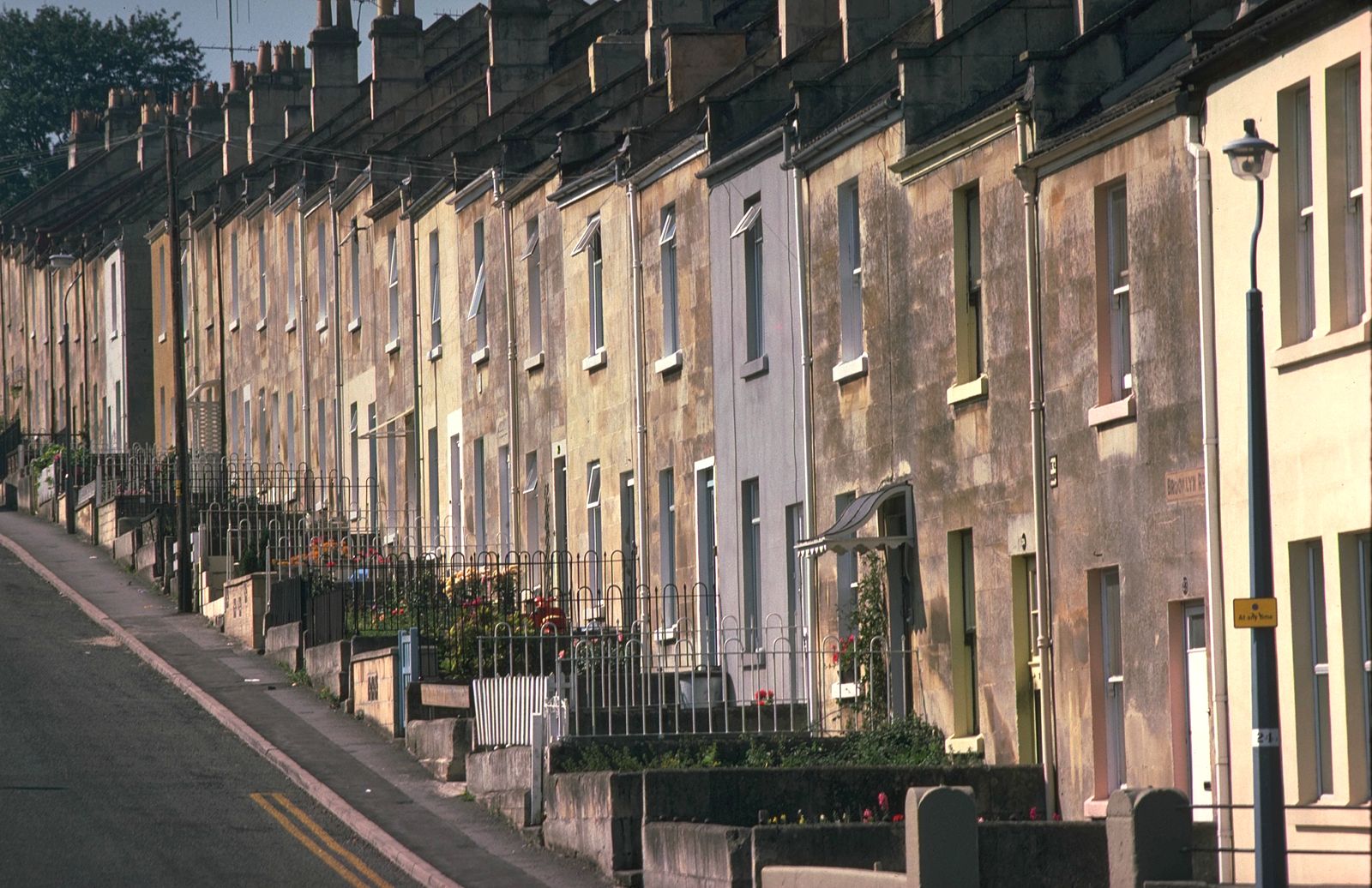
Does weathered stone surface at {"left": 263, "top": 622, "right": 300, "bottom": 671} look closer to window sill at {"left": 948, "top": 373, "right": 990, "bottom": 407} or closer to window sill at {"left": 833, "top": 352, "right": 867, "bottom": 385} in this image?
window sill at {"left": 833, "top": 352, "right": 867, "bottom": 385}

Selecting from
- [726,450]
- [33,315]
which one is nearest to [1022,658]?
[726,450]

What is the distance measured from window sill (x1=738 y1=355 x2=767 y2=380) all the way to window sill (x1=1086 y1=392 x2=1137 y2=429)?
24.7 ft

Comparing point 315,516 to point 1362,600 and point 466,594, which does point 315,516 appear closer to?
point 466,594

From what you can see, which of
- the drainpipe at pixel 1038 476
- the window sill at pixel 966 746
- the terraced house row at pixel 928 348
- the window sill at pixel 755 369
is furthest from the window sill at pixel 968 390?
the window sill at pixel 755 369

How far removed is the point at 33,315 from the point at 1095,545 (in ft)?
200

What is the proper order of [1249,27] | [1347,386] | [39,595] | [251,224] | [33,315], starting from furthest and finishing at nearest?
[33,315]
[251,224]
[39,595]
[1249,27]
[1347,386]

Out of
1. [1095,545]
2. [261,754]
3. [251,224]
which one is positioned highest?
[251,224]

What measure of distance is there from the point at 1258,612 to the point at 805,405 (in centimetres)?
1237

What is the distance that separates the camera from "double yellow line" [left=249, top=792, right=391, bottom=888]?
73.3 feet

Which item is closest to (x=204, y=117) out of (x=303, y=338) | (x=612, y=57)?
(x=303, y=338)

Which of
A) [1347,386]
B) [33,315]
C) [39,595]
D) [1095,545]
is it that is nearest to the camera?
[1347,386]

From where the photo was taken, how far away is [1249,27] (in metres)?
18.8

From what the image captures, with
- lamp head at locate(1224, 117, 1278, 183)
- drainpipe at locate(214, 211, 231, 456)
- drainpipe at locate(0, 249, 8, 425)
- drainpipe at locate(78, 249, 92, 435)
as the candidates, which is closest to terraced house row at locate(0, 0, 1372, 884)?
lamp head at locate(1224, 117, 1278, 183)

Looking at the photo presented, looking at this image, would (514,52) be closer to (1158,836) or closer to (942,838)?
(942,838)
